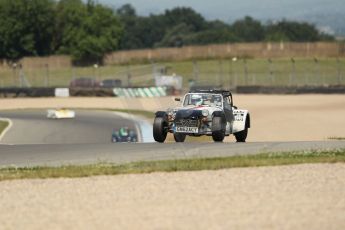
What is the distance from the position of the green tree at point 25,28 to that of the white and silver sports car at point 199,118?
97.0 m

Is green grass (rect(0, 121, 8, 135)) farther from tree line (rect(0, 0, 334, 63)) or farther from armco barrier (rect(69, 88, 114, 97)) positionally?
tree line (rect(0, 0, 334, 63))

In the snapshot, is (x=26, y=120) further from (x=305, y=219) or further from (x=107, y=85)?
(x=305, y=219)

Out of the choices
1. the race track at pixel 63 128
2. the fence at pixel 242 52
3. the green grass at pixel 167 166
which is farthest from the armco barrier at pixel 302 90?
the green grass at pixel 167 166

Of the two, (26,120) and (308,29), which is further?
(308,29)

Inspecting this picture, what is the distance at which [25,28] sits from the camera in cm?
12500

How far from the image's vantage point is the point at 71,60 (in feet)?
A: 357

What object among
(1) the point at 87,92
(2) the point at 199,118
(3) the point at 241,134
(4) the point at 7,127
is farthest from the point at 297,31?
(2) the point at 199,118

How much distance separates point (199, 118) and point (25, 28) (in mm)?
104612

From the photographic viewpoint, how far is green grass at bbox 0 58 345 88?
3253 inches

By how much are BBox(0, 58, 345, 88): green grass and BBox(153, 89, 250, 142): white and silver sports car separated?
178 feet

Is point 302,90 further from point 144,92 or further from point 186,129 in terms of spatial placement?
point 186,129

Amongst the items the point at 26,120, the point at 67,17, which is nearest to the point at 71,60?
the point at 67,17

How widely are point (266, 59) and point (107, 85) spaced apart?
25972mm

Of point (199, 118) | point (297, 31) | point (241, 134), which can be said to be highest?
point (297, 31)
